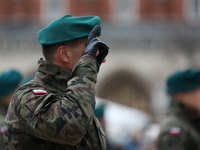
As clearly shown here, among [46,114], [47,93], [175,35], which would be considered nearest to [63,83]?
[47,93]

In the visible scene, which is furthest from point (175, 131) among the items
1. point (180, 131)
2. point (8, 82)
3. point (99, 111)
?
point (99, 111)

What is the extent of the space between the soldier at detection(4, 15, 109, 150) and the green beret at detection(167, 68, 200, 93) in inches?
64.7

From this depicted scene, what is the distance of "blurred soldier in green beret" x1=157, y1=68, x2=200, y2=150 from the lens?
124 inches

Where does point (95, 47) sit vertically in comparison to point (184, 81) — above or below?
above

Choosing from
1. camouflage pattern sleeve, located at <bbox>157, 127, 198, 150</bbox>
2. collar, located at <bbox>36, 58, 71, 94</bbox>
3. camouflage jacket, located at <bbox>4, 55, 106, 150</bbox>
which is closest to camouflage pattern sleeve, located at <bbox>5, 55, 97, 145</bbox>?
camouflage jacket, located at <bbox>4, 55, 106, 150</bbox>

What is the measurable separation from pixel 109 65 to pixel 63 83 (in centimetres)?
1695

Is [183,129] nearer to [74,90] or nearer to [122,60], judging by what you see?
[74,90]

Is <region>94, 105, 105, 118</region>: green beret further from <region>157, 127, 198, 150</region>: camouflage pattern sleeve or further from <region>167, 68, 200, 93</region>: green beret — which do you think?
<region>157, 127, 198, 150</region>: camouflage pattern sleeve

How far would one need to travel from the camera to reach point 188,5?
20.3 metres

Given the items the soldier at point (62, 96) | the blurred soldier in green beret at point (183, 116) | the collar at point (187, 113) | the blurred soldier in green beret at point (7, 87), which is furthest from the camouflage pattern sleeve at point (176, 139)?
the blurred soldier in green beret at point (7, 87)

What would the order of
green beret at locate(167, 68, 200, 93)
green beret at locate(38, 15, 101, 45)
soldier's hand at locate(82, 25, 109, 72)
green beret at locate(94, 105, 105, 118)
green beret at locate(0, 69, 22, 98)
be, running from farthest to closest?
green beret at locate(94, 105, 105, 118)
green beret at locate(0, 69, 22, 98)
green beret at locate(167, 68, 200, 93)
green beret at locate(38, 15, 101, 45)
soldier's hand at locate(82, 25, 109, 72)

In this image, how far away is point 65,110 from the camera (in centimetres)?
169

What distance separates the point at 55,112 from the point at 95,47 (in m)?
0.39

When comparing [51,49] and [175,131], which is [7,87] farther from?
[51,49]
